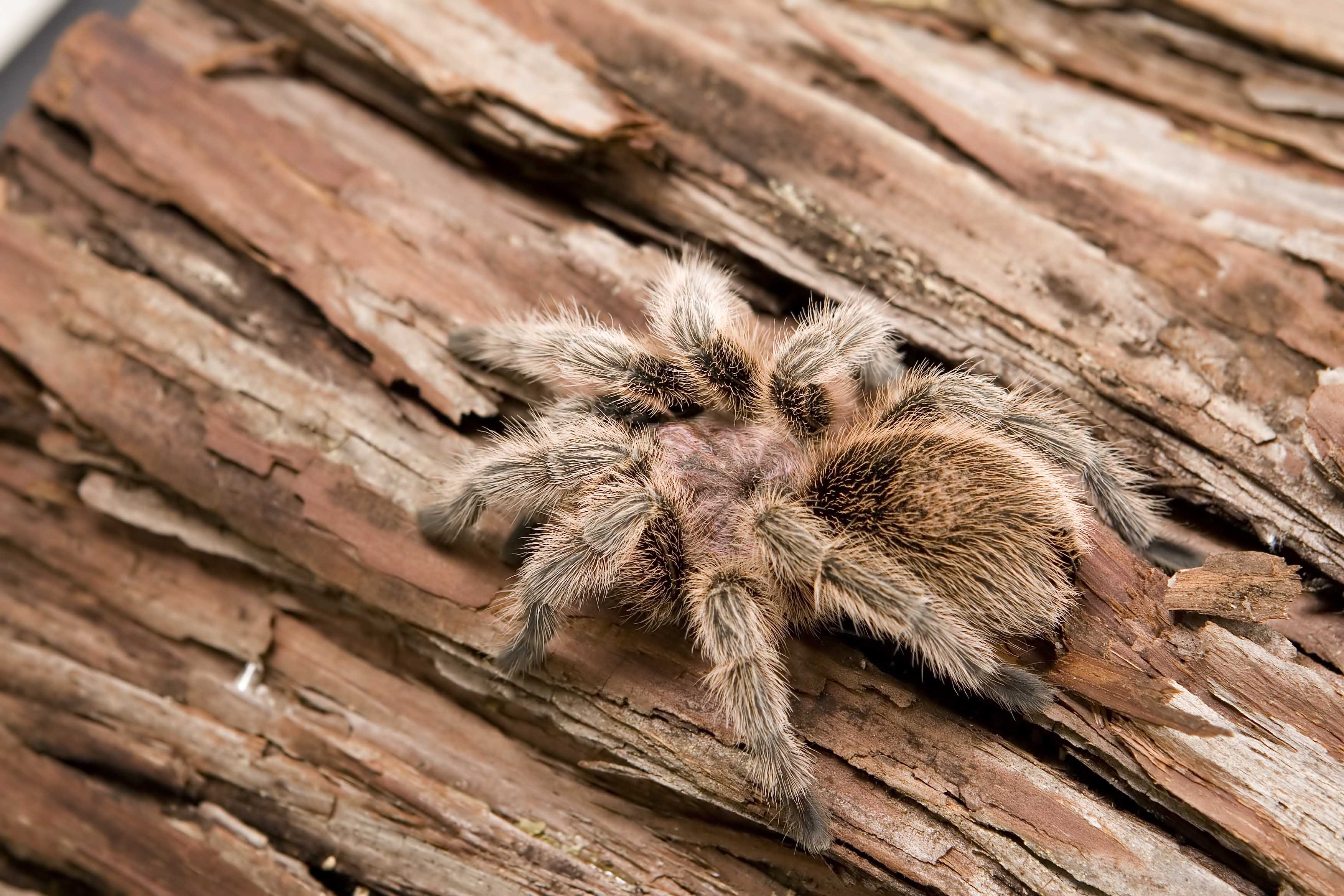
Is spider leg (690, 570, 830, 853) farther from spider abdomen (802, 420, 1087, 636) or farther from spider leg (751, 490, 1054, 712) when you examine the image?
spider abdomen (802, 420, 1087, 636)

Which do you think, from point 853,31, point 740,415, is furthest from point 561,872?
point 853,31

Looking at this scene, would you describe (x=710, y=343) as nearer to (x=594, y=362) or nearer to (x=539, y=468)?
(x=594, y=362)

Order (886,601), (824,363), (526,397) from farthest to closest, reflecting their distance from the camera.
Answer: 1. (526,397)
2. (824,363)
3. (886,601)

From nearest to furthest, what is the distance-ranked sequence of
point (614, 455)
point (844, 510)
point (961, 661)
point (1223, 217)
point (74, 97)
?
1. point (961, 661)
2. point (844, 510)
3. point (614, 455)
4. point (1223, 217)
5. point (74, 97)

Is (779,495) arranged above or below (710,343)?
below

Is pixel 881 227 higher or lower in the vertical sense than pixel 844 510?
higher

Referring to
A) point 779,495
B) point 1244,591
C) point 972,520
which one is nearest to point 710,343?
point 779,495

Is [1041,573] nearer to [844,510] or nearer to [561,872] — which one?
[844,510]
